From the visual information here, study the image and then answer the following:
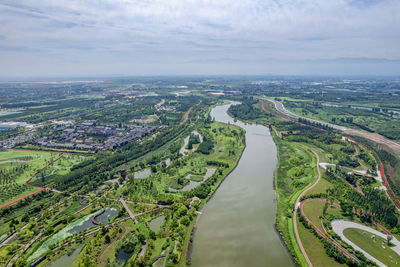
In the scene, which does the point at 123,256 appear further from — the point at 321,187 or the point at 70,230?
the point at 321,187

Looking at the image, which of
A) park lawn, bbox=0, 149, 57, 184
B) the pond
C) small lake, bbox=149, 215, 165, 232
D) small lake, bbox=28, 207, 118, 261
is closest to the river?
small lake, bbox=149, 215, 165, 232

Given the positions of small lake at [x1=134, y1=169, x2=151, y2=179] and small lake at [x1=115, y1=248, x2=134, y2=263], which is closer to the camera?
small lake at [x1=115, y1=248, x2=134, y2=263]

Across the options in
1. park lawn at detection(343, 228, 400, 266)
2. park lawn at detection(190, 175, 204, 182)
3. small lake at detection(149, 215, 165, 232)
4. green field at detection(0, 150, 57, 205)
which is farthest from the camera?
park lawn at detection(190, 175, 204, 182)

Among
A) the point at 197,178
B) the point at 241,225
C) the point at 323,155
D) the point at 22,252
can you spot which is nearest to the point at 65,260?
the point at 22,252

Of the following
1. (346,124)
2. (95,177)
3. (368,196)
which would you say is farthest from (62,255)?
(346,124)

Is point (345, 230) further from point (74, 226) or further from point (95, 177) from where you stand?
point (95, 177)

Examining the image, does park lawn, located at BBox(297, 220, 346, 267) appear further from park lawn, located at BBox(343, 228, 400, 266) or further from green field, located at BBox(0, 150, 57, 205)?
green field, located at BBox(0, 150, 57, 205)
